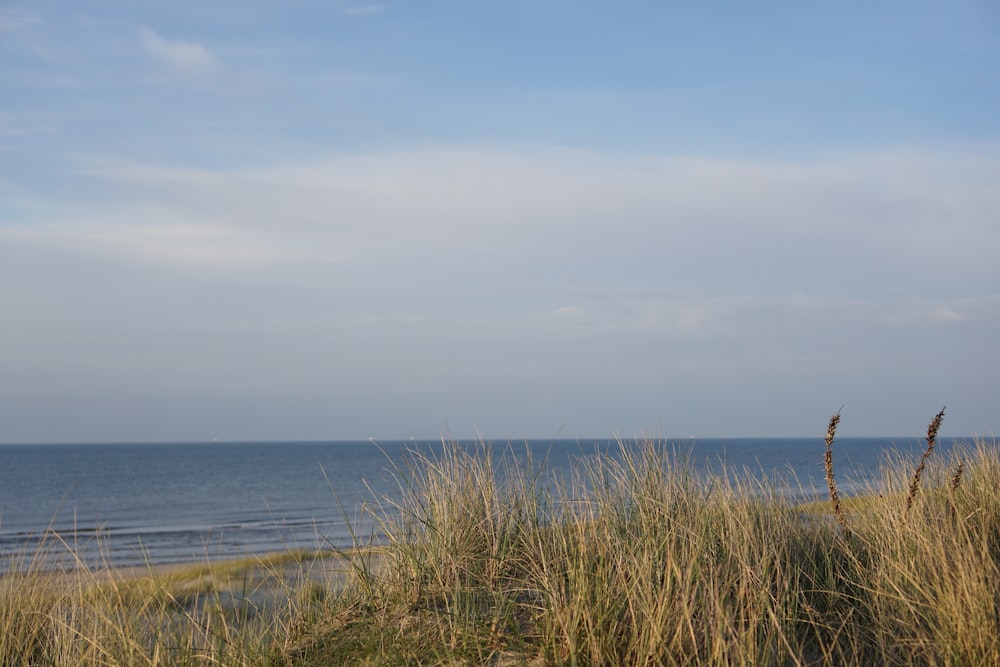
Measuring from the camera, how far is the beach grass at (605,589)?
3637 mm

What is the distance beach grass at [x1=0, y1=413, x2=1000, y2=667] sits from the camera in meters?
3.64

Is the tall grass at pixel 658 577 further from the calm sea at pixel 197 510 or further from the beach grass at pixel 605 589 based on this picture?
the calm sea at pixel 197 510

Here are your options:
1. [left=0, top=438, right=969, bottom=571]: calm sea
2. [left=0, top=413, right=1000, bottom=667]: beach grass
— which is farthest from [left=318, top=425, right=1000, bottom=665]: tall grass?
[left=0, top=438, right=969, bottom=571]: calm sea

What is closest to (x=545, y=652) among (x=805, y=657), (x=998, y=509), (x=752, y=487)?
(x=805, y=657)

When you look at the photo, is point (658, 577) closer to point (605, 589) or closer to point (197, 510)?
point (605, 589)

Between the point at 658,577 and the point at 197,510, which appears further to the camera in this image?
the point at 197,510

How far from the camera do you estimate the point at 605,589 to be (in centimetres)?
374

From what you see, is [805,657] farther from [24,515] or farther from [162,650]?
[24,515]

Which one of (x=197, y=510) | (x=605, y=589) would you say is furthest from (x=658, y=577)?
(x=197, y=510)

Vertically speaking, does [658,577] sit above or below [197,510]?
above

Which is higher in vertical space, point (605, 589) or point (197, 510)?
point (605, 589)

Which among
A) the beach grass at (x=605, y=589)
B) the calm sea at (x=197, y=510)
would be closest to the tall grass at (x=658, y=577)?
the beach grass at (x=605, y=589)

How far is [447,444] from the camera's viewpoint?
5.90 meters

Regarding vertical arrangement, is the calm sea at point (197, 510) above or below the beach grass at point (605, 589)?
below
